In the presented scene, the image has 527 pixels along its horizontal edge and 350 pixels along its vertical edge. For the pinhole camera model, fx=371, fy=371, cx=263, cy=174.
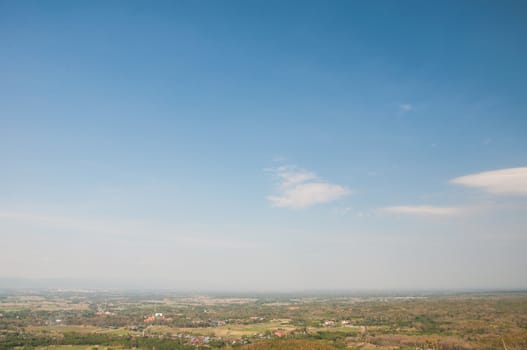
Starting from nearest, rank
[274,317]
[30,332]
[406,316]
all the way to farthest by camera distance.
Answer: [30,332], [406,316], [274,317]

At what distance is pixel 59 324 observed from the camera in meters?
84.5

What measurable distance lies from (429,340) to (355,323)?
27726 mm

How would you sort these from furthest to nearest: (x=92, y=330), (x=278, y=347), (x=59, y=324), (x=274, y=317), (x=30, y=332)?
(x=274, y=317) → (x=59, y=324) → (x=92, y=330) → (x=30, y=332) → (x=278, y=347)

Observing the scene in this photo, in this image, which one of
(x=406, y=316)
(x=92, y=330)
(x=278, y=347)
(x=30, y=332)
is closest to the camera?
(x=278, y=347)

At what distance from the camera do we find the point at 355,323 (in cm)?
8606

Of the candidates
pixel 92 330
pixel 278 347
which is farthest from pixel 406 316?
pixel 92 330

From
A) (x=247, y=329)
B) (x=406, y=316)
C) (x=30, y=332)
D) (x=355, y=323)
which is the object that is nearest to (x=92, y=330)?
(x=30, y=332)

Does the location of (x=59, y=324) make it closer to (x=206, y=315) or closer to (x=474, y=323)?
(x=206, y=315)

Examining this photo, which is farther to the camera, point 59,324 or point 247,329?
point 59,324

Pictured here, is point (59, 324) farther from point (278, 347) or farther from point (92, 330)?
point (278, 347)

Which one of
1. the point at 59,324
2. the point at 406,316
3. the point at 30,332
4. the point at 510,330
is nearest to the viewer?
the point at 510,330

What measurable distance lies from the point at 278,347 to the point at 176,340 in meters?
22.7

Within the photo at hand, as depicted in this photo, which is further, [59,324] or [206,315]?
[206,315]

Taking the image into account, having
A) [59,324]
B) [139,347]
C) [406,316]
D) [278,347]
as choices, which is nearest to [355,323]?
[406,316]
